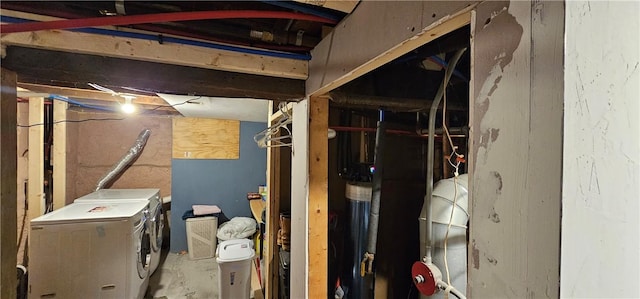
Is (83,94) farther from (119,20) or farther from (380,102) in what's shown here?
(380,102)

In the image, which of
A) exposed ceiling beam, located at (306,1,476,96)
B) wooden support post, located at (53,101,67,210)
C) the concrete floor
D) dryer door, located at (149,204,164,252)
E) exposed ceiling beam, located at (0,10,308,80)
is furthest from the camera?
wooden support post, located at (53,101,67,210)

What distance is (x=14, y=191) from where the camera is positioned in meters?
1.01

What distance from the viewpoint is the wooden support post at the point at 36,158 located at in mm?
2979

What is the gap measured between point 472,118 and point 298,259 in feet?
3.95

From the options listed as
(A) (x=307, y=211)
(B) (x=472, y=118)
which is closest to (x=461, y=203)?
(A) (x=307, y=211)

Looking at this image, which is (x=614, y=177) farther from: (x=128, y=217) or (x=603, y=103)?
(x=128, y=217)

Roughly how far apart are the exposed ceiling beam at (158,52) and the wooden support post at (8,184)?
0.17 m

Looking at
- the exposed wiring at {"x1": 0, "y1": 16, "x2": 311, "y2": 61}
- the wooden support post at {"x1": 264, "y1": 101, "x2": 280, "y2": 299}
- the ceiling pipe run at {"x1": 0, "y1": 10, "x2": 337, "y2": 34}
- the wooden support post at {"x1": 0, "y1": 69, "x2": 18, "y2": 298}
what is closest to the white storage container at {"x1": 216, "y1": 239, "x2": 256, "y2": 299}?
the wooden support post at {"x1": 264, "y1": 101, "x2": 280, "y2": 299}

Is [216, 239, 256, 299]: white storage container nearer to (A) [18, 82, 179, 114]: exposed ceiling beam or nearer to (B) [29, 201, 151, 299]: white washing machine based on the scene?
(B) [29, 201, 151, 299]: white washing machine

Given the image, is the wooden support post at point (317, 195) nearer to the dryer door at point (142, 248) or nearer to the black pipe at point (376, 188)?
the black pipe at point (376, 188)

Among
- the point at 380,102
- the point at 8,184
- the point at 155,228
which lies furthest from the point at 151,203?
the point at 380,102

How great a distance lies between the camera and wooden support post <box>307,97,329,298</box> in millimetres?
1288

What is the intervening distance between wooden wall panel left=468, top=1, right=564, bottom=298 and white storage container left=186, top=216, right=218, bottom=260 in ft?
12.7

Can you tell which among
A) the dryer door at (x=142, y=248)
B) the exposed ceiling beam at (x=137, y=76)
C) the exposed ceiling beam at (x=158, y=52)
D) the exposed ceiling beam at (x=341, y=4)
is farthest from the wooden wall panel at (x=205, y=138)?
the exposed ceiling beam at (x=341, y=4)
